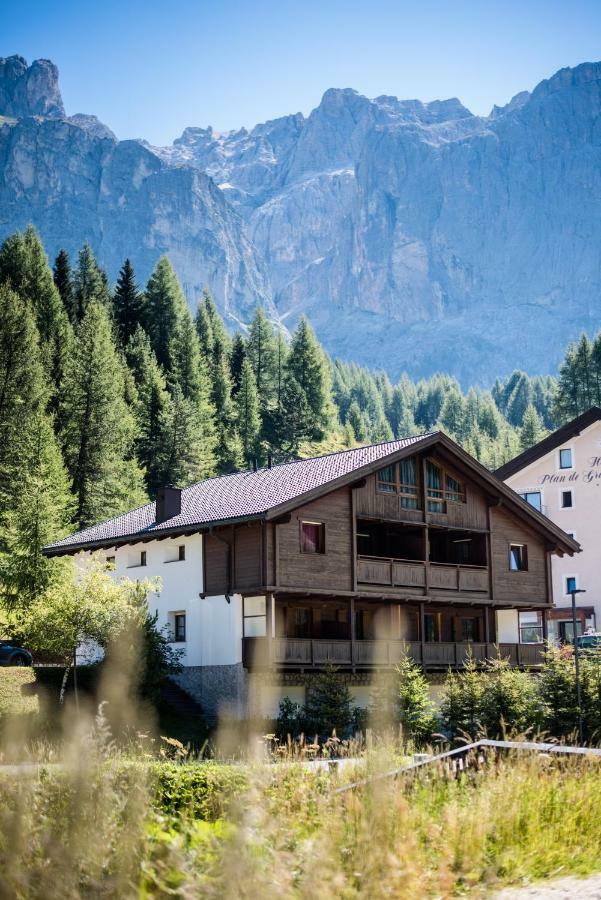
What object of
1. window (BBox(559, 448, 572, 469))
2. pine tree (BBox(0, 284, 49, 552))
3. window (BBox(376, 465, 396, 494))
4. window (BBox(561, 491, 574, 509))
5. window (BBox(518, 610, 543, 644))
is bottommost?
window (BBox(518, 610, 543, 644))

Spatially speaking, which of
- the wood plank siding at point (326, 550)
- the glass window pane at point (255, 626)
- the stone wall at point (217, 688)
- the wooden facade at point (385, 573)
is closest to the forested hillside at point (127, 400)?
the stone wall at point (217, 688)

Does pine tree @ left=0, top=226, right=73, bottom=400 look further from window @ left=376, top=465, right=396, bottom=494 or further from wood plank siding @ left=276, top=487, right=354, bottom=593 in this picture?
wood plank siding @ left=276, top=487, right=354, bottom=593

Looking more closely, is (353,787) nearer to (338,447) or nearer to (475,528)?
(475,528)

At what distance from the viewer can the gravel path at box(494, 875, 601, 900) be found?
10.3m

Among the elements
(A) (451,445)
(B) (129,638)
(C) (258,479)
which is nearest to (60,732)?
(B) (129,638)

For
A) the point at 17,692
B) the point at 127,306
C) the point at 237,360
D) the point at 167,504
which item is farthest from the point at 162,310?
the point at 17,692

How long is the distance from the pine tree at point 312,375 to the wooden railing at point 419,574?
5846 centimetres

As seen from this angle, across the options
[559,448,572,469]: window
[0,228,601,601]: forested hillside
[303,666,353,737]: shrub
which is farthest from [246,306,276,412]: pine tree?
[303,666,353,737]: shrub

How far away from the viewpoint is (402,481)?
42188 millimetres

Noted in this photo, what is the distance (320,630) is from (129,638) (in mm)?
7791

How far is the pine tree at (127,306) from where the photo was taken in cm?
10350

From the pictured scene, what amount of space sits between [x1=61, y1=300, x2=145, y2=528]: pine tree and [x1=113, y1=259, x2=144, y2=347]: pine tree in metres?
30.2

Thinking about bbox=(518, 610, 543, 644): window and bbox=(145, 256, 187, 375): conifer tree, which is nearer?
bbox=(518, 610, 543, 644): window

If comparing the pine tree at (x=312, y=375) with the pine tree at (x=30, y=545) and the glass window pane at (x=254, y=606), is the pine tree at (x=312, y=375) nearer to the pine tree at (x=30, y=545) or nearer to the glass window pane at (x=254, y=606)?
the pine tree at (x=30, y=545)
